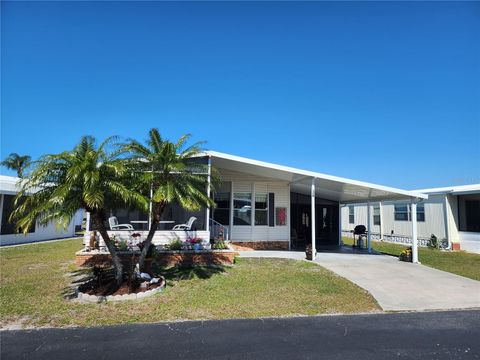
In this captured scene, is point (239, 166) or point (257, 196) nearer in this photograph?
point (239, 166)

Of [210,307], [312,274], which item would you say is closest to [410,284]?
[312,274]

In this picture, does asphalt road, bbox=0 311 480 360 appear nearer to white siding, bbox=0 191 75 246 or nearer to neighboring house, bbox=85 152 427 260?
neighboring house, bbox=85 152 427 260

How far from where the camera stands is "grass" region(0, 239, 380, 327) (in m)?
6.52

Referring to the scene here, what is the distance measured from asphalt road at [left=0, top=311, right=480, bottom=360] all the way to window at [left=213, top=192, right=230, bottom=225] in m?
9.37

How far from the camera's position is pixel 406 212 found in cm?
2230

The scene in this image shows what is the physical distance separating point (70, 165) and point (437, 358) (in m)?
7.78

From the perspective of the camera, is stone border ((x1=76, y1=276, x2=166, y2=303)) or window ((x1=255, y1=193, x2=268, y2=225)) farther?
window ((x1=255, y1=193, x2=268, y2=225))

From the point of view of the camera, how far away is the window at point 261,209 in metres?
16.0

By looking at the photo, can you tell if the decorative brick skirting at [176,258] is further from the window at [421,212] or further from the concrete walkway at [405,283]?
the window at [421,212]

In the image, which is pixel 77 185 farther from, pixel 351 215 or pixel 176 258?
pixel 351 215

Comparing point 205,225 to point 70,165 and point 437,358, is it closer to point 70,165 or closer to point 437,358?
point 70,165

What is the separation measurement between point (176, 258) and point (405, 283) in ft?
23.5

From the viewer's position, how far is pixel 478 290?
8.88 meters

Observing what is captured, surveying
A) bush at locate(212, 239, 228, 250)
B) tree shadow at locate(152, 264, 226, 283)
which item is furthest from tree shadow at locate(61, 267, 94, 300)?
bush at locate(212, 239, 228, 250)
